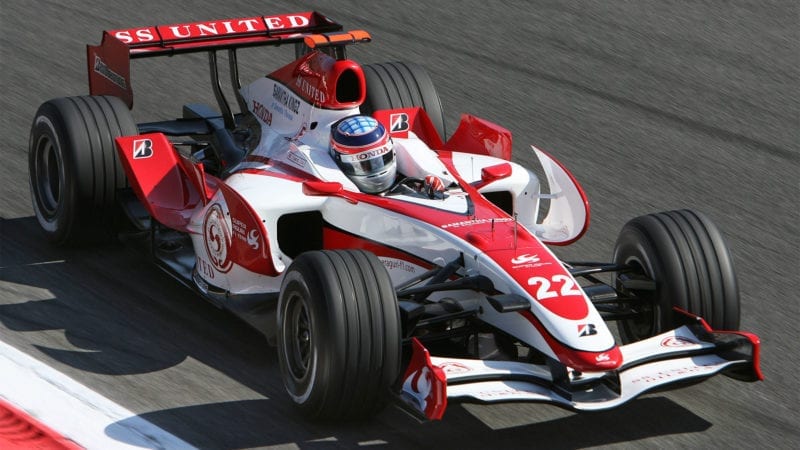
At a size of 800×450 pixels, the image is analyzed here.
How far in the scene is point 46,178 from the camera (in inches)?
413

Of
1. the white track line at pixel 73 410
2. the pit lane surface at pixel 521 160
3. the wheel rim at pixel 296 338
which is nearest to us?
the white track line at pixel 73 410

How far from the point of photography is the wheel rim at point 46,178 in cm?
1036

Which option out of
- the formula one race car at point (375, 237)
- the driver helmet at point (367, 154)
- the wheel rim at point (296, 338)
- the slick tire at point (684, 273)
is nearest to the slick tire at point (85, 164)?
the formula one race car at point (375, 237)

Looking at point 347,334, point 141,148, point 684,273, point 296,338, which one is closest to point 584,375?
point 684,273

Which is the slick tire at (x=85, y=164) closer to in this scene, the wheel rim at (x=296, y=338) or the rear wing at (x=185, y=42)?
the rear wing at (x=185, y=42)

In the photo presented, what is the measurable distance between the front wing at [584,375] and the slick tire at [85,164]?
3358 mm

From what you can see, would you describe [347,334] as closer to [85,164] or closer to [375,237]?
[375,237]

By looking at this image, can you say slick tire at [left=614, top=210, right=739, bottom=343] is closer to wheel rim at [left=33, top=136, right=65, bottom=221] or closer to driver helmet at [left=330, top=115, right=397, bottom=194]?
driver helmet at [left=330, top=115, right=397, bottom=194]

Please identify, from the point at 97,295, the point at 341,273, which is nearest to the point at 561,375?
the point at 341,273

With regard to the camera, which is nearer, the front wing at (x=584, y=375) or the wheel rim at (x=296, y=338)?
the front wing at (x=584, y=375)

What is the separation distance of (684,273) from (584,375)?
1.07m

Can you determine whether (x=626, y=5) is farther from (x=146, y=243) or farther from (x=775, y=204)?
(x=146, y=243)

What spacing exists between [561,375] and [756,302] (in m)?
2.84

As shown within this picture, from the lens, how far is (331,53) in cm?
1084
